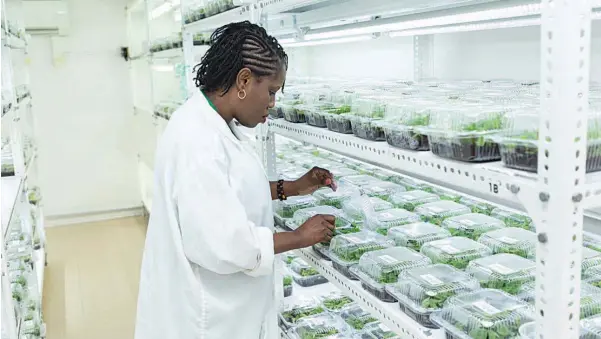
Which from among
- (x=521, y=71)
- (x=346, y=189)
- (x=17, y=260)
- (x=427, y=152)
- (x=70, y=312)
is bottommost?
(x=70, y=312)

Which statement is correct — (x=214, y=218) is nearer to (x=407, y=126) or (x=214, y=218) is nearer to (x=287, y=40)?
(x=407, y=126)

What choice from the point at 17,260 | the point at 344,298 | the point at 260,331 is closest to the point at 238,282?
the point at 260,331

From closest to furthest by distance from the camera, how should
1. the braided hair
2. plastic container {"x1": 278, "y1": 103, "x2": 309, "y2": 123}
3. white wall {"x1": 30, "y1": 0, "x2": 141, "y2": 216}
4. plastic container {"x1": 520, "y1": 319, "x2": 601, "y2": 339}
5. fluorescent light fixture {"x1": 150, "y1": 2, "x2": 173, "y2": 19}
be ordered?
plastic container {"x1": 520, "y1": 319, "x2": 601, "y2": 339} < the braided hair < plastic container {"x1": 278, "y1": 103, "x2": 309, "y2": 123} < fluorescent light fixture {"x1": 150, "y1": 2, "x2": 173, "y2": 19} < white wall {"x1": 30, "y1": 0, "x2": 141, "y2": 216}

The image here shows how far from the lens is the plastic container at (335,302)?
7.20ft

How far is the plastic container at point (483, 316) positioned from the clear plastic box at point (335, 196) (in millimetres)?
916

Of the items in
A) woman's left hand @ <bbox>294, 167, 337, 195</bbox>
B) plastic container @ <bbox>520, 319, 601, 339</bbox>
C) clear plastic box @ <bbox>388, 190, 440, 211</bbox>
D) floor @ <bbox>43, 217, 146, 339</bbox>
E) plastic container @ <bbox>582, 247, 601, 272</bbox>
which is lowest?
floor @ <bbox>43, 217, 146, 339</bbox>

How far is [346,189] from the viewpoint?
2.34 m

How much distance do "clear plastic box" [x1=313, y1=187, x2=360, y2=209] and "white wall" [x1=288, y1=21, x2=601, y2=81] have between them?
0.78 meters

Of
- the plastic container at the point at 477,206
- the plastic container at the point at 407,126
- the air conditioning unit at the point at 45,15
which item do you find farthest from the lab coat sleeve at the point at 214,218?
the air conditioning unit at the point at 45,15

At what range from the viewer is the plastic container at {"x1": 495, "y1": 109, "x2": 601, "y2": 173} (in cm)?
98

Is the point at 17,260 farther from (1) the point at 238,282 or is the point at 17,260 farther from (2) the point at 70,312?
(1) the point at 238,282

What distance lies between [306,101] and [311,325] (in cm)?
81

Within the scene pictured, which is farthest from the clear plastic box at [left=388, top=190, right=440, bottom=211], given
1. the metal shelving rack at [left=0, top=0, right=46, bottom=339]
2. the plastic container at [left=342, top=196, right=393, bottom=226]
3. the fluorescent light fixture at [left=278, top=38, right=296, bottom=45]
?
the metal shelving rack at [left=0, top=0, right=46, bottom=339]

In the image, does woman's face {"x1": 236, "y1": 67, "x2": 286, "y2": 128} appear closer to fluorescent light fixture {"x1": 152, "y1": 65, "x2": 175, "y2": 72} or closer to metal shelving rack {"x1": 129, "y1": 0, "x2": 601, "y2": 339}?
metal shelving rack {"x1": 129, "y1": 0, "x2": 601, "y2": 339}
